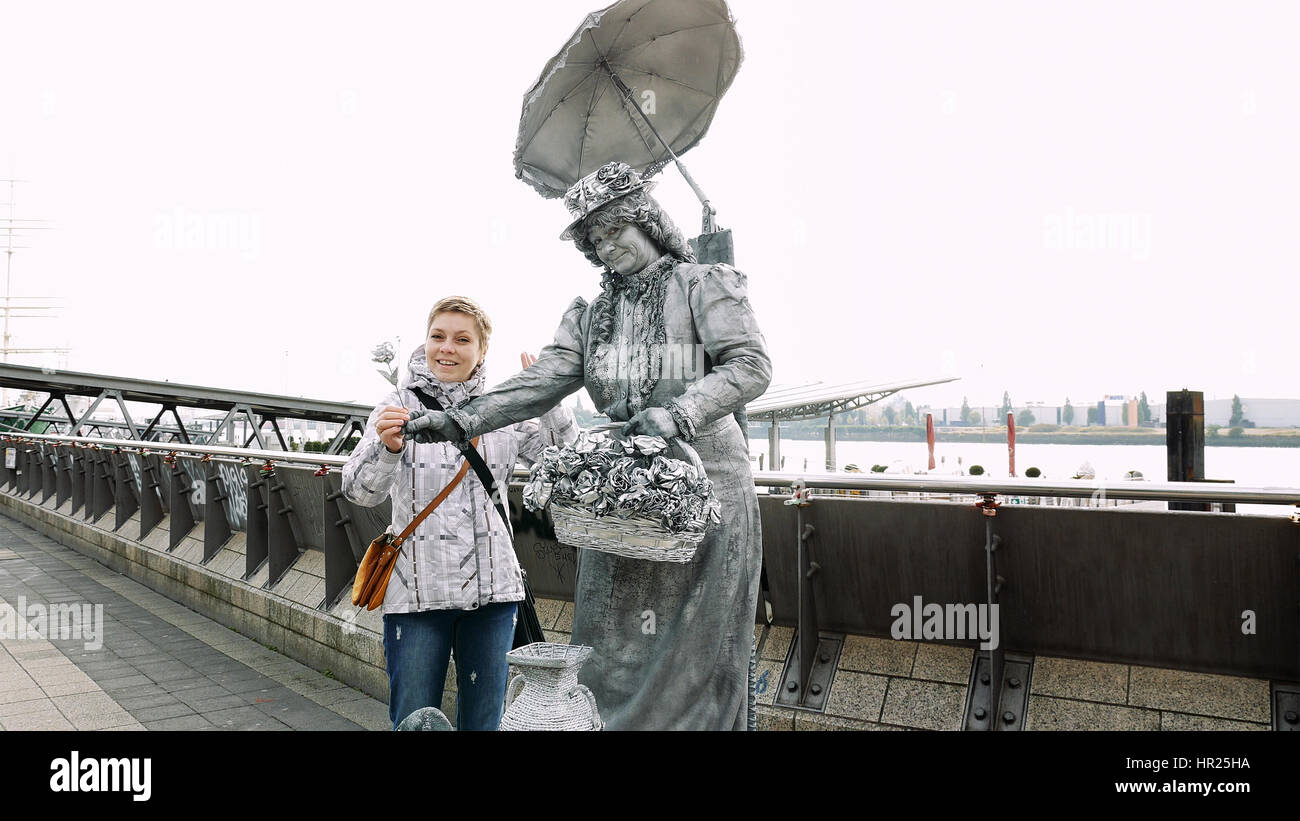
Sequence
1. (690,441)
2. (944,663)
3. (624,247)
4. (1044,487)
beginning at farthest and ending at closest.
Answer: (944,663) < (1044,487) < (624,247) < (690,441)

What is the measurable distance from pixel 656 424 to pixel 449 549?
1.32 metres

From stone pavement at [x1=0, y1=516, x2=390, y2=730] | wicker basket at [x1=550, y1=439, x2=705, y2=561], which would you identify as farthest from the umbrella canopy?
stone pavement at [x1=0, y1=516, x2=390, y2=730]

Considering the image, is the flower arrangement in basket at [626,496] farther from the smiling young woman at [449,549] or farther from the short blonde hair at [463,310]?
the short blonde hair at [463,310]

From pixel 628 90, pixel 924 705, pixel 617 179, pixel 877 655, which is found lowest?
pixel 924 705

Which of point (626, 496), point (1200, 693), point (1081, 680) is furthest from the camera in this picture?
point (1081, 680)

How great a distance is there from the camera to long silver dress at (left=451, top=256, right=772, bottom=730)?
232 cm

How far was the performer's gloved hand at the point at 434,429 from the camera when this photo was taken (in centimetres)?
243

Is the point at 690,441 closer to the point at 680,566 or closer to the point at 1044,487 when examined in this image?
the point at 680,566

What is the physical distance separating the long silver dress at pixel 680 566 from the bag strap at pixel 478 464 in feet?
2.06

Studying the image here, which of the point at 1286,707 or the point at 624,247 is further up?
the point at 624,247

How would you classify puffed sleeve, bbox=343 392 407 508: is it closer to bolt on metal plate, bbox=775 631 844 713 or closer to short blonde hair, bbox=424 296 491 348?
short blonde hair, bbox=424 296 491 348

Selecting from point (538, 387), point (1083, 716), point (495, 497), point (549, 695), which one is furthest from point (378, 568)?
point (1083, 716)

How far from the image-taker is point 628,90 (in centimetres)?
293
